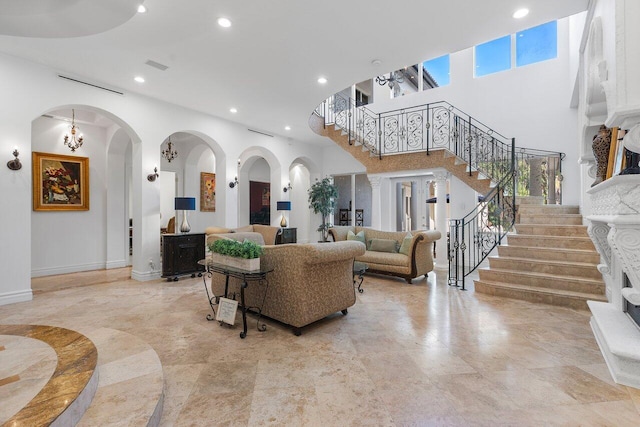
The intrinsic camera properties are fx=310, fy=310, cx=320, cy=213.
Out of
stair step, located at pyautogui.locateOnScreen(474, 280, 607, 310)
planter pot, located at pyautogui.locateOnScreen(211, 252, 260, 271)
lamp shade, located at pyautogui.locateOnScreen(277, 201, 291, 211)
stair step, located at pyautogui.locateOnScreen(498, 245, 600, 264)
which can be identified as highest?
lamp shade, located at pyautogui.locateOnScreen(277, 201, 291, 211)

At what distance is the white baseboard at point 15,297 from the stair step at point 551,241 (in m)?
7.32

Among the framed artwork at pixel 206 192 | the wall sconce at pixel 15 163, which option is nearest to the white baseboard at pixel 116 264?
the framed artwork at pixel 206 192

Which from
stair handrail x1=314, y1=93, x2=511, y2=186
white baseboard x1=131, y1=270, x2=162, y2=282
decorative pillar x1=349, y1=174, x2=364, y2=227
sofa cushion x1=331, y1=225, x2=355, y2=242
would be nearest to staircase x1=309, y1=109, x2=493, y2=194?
stair handrail x1=314, y1=93, x2=511, y2=186

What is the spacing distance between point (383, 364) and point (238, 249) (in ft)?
5.82

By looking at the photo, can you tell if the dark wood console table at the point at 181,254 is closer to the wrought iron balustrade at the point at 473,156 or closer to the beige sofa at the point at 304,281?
the beige sofa at the point at 304,281

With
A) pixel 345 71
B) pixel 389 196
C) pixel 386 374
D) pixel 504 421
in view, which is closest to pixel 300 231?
pixel 389 196

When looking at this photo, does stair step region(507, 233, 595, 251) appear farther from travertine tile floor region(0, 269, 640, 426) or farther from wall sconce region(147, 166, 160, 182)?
wall sconce region(147, 166, 160, 182)

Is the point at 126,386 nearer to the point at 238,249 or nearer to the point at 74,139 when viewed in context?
the point at 238,249

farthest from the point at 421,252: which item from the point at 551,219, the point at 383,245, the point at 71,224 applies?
the point at 71,224

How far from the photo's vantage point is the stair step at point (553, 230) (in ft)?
16.0

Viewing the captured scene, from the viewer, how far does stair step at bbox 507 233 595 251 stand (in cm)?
461

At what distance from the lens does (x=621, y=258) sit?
2.07m

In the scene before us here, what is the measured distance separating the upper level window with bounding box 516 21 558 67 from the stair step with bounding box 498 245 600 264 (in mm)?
4807

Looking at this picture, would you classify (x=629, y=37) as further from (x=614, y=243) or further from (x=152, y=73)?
(x=152, y=73)
